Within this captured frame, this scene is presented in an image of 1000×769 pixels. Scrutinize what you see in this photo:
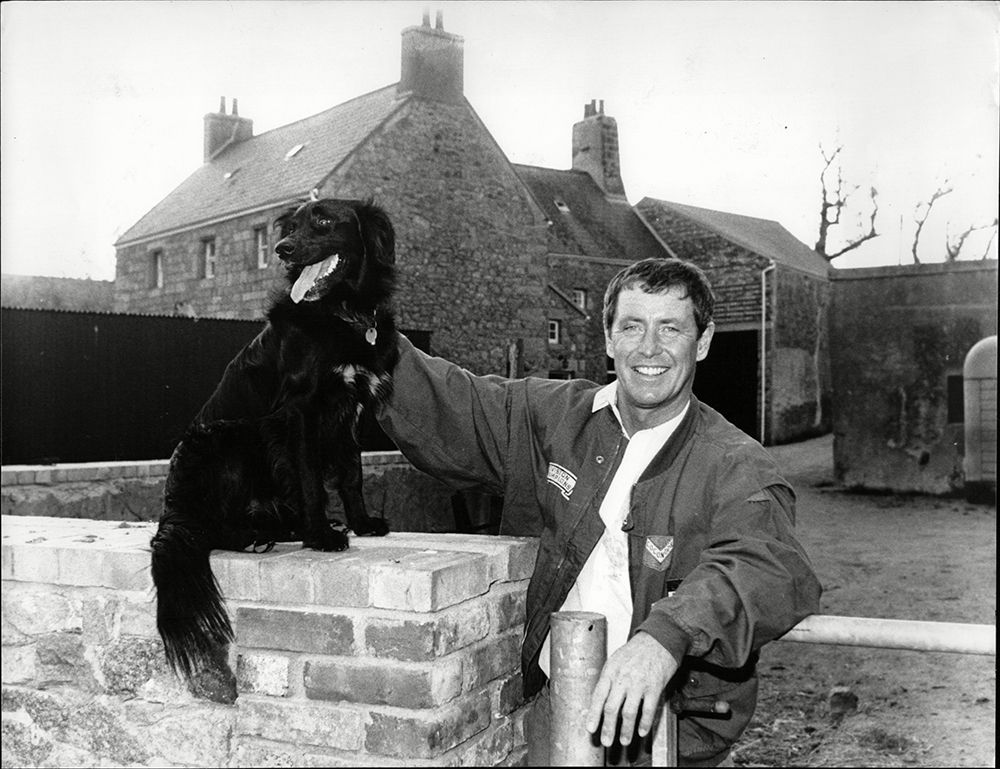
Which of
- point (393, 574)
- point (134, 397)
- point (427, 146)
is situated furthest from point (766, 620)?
point (427, 146)

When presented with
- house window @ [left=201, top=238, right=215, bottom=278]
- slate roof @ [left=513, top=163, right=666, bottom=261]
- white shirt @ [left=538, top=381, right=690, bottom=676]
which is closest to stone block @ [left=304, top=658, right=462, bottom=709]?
white shirt @ [left=538, top=381, right=690, bottom=676]

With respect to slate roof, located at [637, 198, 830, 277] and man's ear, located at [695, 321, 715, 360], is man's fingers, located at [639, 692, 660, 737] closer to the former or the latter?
man's ear, located at [695, 321, 715, 360]

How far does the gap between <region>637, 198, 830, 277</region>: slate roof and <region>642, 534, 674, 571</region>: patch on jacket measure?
372 cm

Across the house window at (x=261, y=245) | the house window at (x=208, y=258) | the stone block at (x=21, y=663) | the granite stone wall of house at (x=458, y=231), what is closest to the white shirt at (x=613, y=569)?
the stone block at (x=21, y=663)

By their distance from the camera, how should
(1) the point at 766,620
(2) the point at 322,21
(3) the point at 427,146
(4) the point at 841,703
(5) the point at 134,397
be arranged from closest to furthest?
(1) the point at 766,620 < (2) the point at 322,21 < (4) the point at 841,703 < (5) the point at 134,397 < (3) the point at 427,146

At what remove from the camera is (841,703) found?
725 centimetres

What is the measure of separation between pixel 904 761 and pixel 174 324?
8442 mm

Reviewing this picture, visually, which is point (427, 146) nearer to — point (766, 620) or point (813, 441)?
point (813, 441)

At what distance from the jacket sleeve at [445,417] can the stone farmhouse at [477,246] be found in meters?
3.57

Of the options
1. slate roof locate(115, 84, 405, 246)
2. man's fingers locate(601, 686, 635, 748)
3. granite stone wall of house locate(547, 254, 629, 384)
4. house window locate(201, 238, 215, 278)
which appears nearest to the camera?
man's fingers locate(601, 686, 635, 748)

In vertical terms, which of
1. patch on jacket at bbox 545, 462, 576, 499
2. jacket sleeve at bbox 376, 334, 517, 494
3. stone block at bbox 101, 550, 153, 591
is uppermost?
jacket sleeve at bbox 376, 334, 517, 494

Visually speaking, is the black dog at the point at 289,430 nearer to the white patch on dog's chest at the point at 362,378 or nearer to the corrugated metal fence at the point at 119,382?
the white patch on dog's chest at the point at 362,378

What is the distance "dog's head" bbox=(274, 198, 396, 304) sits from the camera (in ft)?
7.32

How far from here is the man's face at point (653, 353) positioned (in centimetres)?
209
